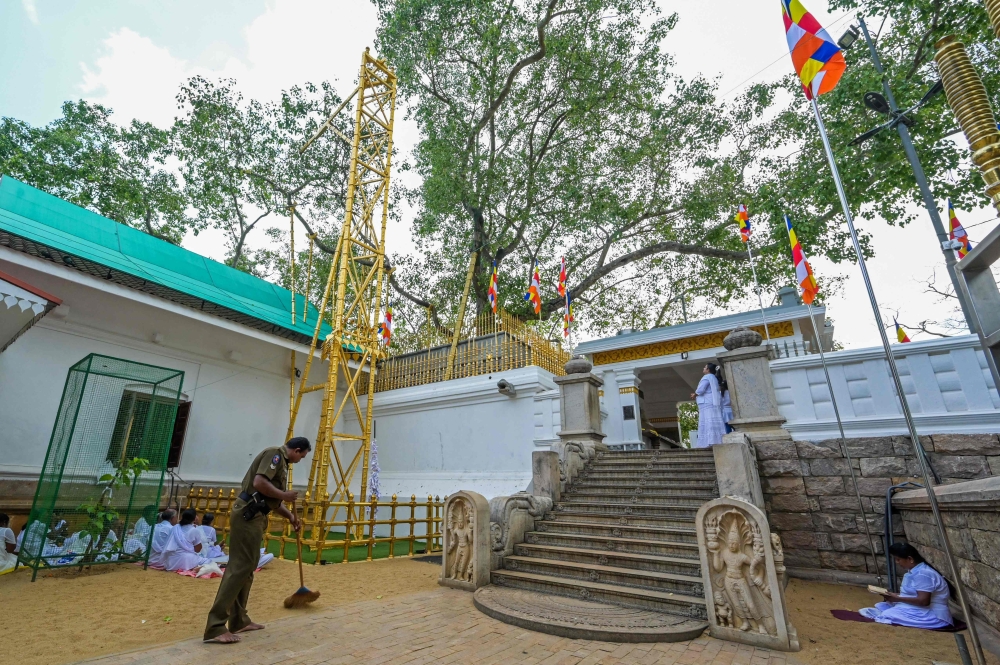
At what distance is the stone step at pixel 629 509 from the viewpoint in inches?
234

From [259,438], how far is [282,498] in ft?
32.1

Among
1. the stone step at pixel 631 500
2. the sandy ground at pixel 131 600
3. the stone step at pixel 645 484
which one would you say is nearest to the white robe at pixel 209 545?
→ the sandy ground at pixel 131 600

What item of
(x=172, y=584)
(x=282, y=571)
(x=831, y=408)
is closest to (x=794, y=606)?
(x=831, y=408)

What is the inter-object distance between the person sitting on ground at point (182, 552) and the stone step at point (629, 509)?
204 inches

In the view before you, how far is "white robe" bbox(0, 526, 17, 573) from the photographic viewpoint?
5.87m

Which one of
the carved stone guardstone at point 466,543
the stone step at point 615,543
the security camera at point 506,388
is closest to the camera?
the stone step at point 615,543

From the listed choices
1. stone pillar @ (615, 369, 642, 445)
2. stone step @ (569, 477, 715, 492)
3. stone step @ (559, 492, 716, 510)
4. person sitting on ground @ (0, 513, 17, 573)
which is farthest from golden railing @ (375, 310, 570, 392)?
person sitting on ground @ (0, 513, 17, 573)

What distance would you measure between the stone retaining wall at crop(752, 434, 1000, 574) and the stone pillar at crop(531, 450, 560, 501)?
3096 mm

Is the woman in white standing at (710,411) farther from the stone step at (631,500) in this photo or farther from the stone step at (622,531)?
the stone step at (622,531)

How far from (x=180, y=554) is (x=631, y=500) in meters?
6.49

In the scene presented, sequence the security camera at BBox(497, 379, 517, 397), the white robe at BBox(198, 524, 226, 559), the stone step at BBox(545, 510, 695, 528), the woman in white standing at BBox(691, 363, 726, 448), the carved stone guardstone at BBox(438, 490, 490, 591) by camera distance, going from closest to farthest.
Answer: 1. the carved stone guardstone at BBox(438, 490, 490, 591)
2. the stone step at BBox(545, 510, 695, 528)
3. the white robe at BBox(198, 524, 226, 559)
4. the woman in white standing at BBox(691, 363, 726, 448)
5. the security camera at BBox(497, 379, 517, 397)

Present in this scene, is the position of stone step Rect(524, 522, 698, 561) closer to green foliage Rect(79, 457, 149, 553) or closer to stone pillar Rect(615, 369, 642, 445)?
stone pillar Rect(615, 369, 642, 445)

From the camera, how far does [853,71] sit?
10539 millimetres

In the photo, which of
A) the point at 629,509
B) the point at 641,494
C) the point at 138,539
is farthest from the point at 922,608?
the point at 138,539
